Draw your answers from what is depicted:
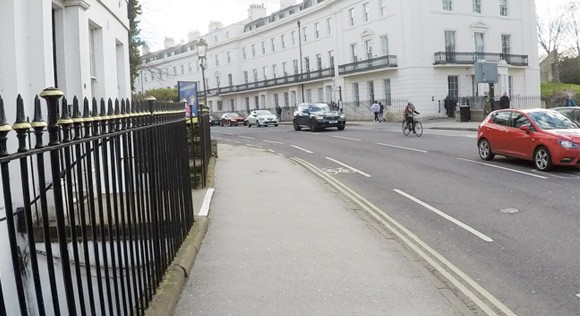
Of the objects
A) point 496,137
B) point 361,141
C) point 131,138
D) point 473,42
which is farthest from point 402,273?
point 473,42

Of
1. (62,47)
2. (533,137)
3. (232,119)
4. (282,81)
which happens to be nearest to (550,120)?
(533,137)

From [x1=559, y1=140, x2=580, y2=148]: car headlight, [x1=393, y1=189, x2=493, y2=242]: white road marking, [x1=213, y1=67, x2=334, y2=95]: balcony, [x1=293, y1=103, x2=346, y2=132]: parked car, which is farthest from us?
[x1=213, y1=67, x2=334, y2=95]: balcony

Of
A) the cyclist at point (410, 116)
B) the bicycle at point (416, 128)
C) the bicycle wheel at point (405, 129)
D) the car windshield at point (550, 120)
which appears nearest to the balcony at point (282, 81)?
the bicycle wheel at point (405, 129)

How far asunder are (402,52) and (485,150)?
33979mm

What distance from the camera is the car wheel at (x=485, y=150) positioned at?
52.4 feet

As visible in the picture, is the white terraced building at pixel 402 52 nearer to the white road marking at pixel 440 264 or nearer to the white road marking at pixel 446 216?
the white road marking at pixel 446 216

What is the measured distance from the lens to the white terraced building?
159ft

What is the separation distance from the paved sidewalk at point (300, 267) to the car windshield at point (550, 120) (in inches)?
270

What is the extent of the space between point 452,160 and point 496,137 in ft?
4.65

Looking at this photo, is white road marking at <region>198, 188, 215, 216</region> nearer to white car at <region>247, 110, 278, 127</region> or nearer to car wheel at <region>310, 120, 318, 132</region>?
car wheel at <region>310, 120, 318, 132</region>

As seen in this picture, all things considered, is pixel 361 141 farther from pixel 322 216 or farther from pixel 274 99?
pixel 274 99

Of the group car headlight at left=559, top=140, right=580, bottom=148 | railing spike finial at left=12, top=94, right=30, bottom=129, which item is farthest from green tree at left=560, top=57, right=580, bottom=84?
railing spike finial at left=12, top=94, right=30, bottom=129

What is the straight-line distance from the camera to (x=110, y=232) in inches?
151

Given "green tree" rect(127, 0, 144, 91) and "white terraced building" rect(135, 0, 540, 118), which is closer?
"green tree" rect(127, 0, 144, 91)
